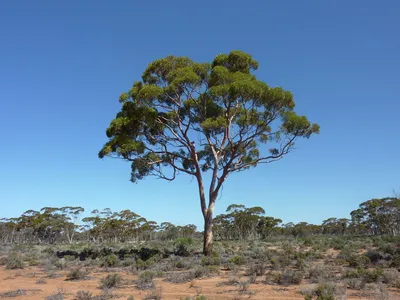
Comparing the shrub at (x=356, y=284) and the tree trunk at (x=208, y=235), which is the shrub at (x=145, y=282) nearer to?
the shrub at (x=356, y=284)

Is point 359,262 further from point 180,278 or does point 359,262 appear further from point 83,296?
point 83,296

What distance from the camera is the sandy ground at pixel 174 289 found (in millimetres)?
8523

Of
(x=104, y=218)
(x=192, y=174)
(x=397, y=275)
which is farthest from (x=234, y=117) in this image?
(x=104, y=218)

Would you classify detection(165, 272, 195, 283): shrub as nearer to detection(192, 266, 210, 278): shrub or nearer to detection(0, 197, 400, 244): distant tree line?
detection(192, 266, 210, 278): shrub

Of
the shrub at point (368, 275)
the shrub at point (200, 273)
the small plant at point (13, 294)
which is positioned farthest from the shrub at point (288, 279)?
the small plant at point (13, 294)

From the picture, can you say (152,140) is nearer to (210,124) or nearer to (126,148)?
(126,148)

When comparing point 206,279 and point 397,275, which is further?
point 206,279

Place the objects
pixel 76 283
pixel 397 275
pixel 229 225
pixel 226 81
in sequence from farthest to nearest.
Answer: pixel 229 225
pixel 226 81
pixel 76 283
pixel 397 275

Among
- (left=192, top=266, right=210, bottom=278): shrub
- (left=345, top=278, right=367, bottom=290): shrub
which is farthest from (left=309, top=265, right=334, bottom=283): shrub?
(left=192, top=266, right=210, bottom=278): shrub

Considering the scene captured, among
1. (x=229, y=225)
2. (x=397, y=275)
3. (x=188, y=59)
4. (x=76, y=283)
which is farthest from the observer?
(x=229, y=225)

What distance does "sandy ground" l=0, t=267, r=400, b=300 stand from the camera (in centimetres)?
852

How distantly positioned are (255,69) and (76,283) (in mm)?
14564

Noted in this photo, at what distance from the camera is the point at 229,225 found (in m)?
65.6

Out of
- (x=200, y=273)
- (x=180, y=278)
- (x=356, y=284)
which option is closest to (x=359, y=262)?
(x=356, y=284)
